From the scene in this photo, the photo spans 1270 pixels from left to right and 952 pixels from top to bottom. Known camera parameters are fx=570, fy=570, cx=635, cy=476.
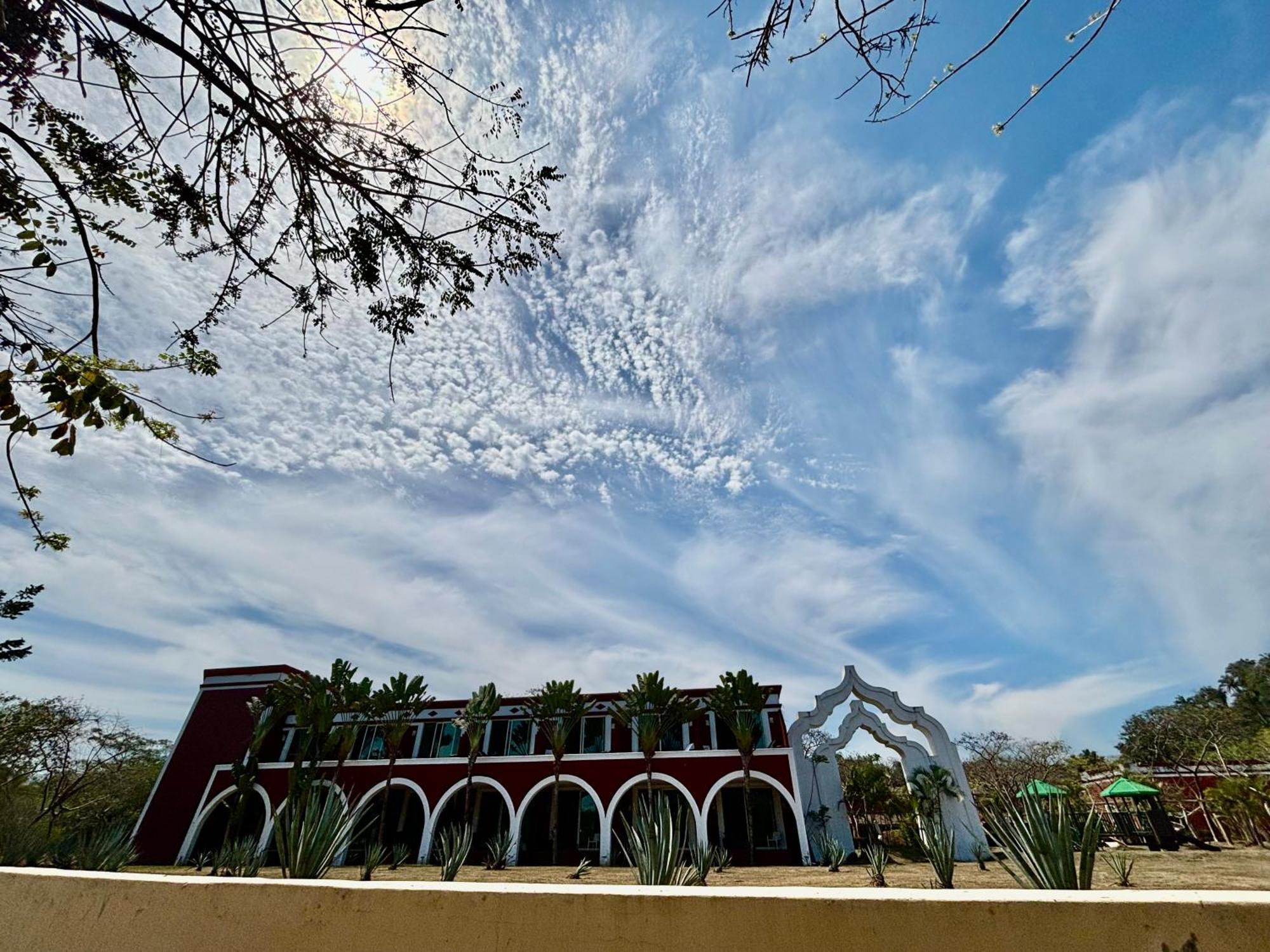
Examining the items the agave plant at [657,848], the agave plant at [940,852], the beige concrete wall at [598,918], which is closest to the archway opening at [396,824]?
the agave plant at [940,852]

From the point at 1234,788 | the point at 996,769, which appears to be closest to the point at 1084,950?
the point at 1234,788

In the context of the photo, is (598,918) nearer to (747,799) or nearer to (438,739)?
(747,799)

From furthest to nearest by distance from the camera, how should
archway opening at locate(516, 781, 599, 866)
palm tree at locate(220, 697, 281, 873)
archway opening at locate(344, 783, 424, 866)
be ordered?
archway opening at locate(344, 783, 424, 866) → palm tree at locate(220, 697, 281, 873) → archway opening at locate(516, 781, 599, 866)

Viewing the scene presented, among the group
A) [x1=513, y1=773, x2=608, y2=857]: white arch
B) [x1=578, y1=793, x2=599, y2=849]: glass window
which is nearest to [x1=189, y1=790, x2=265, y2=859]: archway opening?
[x1=513, y1=773, x2=608, y2=857]: white arch

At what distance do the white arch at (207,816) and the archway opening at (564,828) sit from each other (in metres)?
9.21

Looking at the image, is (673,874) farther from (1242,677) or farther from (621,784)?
(1242,677)

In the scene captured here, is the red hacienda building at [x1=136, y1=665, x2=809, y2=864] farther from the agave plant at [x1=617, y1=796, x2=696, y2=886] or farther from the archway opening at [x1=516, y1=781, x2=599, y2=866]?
the agave plant at [x1=617, y1=796, x2=696, y2=886]

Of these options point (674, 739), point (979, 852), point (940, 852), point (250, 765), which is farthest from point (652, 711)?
point (250, 765)

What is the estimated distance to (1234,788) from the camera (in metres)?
19.4

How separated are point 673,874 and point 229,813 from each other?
2575 centimetres

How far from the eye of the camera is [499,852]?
17.4 meters

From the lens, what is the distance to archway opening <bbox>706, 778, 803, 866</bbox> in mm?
19109

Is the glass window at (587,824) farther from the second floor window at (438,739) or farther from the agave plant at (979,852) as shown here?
the agave plant at (979,852)

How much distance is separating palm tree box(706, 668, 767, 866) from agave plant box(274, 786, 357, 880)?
1780 cm
